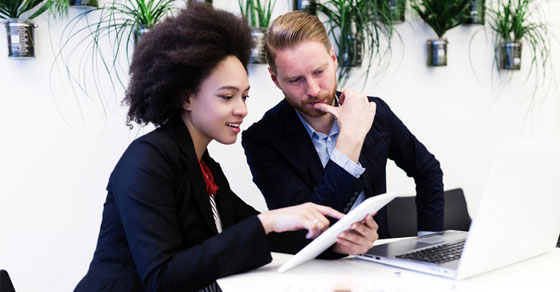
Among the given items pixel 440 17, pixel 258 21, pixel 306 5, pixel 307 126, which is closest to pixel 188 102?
pixel 307 126

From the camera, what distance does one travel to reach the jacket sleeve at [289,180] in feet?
5.32

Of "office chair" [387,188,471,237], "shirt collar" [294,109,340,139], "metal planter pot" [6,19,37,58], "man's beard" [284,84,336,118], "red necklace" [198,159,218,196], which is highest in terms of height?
"metal planter pot" [6,19,37,58]

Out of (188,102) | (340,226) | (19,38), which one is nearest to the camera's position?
(340,226)

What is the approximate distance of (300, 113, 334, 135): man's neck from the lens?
2.07m

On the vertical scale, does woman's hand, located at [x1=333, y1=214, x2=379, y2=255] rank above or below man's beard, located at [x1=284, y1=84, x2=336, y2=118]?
below

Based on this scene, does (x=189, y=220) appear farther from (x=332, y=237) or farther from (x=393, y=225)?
(x=393, y=225)

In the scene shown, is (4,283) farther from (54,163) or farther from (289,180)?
(54,163)

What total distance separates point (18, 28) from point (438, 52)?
2.13m

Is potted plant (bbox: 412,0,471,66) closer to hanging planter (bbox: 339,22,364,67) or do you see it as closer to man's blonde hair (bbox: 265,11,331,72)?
hanging planter (bbox: 339,22,364,67)

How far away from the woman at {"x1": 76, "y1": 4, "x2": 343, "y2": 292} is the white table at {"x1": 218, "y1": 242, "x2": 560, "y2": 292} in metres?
0.06

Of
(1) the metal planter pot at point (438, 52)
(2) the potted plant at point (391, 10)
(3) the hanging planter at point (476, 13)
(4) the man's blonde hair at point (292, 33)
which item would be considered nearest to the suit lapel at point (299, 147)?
(4) the man's blonde hair at point (292, 33)

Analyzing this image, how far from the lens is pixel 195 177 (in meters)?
1.42

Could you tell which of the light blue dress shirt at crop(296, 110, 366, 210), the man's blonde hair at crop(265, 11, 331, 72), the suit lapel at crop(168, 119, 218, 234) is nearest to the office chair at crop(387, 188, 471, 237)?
the light blue dress shirt at crop(296, 110, 366, 210)

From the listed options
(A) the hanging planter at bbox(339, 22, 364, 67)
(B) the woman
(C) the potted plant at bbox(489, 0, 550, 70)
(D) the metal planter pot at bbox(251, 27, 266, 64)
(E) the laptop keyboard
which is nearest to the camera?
(B) the woman
